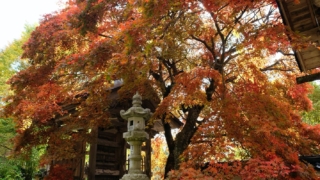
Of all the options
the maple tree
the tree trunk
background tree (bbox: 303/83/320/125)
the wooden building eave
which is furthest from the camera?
background tree (bbox: 303/83/320/125)

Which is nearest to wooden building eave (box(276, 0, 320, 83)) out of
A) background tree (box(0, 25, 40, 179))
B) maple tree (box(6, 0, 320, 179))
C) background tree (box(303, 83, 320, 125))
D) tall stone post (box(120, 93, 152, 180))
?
maple tree (box(6, 0, 320, 179))

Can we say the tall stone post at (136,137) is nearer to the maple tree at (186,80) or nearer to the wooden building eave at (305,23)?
the maple tree at (186,80)

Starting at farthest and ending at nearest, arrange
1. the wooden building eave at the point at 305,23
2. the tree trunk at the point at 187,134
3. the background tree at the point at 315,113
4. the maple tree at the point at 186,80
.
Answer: the background tree at the point at 315,113, the tree trunk at the point at 187,134, the maple tree at the point at 186,80, the wooden building eave at the point at 305,23

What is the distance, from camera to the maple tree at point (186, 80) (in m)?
6.30

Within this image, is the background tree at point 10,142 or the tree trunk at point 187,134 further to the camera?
the background tree at point 10,142

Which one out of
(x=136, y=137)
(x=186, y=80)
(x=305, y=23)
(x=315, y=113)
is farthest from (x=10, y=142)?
(x=315, y=113)

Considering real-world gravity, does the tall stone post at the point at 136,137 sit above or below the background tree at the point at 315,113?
below

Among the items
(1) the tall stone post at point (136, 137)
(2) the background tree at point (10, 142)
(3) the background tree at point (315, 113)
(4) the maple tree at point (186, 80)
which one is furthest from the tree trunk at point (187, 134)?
(3) the background tree at point (315, 113)

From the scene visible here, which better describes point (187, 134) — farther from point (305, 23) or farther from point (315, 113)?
point (315, 113)

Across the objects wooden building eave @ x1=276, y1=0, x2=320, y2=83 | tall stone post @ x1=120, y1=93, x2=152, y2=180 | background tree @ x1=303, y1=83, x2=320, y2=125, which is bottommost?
tall stone post @ x1=120, y1=93, x2=152, y2=180

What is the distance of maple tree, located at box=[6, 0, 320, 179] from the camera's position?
248 inches

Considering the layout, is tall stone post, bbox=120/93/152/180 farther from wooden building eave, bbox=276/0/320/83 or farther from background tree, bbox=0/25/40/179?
background tree, bbox=0/25/40/179

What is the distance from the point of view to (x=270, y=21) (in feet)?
25.8

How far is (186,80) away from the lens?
7.52 meters
